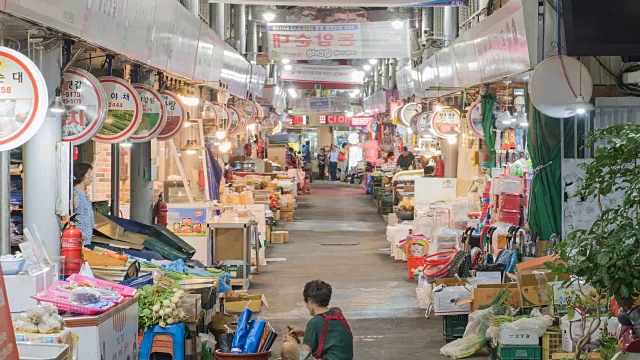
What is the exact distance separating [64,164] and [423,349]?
532 centimetres

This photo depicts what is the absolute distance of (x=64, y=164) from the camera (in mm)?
8133

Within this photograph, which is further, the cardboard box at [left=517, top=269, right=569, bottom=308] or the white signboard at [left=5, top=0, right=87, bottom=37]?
the cardboard box at [left=517, top=269, right=569, bottom=308]

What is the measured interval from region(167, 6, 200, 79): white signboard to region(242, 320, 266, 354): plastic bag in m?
5.11

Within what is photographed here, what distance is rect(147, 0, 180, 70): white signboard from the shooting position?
11484mm

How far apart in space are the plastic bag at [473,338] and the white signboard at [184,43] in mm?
5032

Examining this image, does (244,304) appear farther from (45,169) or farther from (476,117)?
(476,117)

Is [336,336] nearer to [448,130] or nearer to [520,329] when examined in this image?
[520,329]

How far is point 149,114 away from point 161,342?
3.41 meters

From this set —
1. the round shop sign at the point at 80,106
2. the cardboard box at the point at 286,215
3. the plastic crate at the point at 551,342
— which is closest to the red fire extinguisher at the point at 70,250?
the round shop sign at the point at 80,106

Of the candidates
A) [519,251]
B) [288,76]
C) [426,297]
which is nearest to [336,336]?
[519,251]

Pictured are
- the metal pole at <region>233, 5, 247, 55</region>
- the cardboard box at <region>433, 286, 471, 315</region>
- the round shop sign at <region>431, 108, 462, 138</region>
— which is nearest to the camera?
the cardboard box at <region>433, 286, 471, 315</region>

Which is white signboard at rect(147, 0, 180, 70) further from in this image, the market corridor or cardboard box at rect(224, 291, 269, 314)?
the market corridor

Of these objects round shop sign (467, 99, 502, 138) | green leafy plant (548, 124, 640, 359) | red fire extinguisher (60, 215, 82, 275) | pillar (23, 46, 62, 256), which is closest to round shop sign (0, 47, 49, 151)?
pillar (23, 46, 62, 256)

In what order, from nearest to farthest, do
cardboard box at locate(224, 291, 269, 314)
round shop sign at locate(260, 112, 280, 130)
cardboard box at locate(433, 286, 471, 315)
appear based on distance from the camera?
cardboard box at locate(224, 291, 269, 314) → cardboard box at locate(433, 286, 471, 315) → round shop sign at locate(260, 112, 280, 130)
